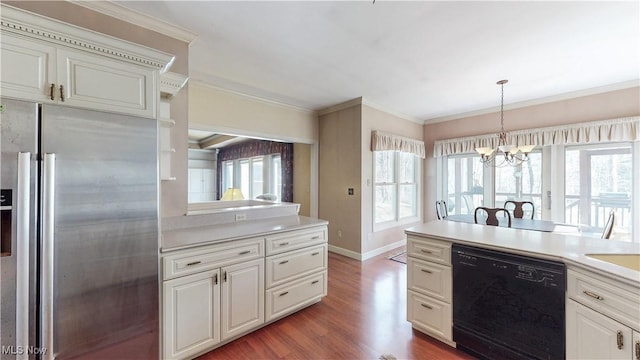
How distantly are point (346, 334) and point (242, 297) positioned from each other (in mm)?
969

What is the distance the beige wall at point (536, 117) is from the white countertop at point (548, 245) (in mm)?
3060

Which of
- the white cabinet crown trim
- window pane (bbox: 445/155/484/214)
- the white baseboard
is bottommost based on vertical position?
the white baseboard

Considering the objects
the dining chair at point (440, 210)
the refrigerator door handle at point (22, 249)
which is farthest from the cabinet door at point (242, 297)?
the dining chair at point (440, 210)

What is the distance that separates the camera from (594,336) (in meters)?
1.40

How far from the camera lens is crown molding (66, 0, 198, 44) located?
6.18 ft

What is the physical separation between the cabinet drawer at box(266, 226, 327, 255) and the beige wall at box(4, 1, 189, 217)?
37.5 inches

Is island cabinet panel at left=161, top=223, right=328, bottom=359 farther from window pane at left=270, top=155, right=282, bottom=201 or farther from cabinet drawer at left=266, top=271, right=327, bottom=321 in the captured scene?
window pane at left=270, top=155, right=282, bottom=201

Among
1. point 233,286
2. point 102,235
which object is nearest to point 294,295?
point 233,286

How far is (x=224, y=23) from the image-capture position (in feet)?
7.06

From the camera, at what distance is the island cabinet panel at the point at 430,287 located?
2039mm

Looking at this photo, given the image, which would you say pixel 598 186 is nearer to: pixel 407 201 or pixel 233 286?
pixel 407 201

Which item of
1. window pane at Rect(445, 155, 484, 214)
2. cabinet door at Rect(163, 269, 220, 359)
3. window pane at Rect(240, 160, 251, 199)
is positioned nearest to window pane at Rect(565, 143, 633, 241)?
window pane at Rect(445, 155, 484, 214)

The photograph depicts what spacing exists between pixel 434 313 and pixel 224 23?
301cm

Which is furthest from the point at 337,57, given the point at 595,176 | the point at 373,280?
the point at 595,176
